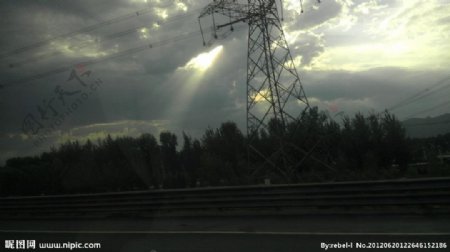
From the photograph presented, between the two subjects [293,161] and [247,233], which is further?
[293,161]

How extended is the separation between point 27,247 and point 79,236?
133cm

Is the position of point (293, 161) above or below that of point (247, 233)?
above

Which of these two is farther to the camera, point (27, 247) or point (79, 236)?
point (79, 236)

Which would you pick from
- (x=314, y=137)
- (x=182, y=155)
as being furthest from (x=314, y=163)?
(x=182, y=155)

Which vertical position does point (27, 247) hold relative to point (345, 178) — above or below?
below

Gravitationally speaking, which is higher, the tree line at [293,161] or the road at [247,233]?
the tree line at [293,161]

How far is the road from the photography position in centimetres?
839

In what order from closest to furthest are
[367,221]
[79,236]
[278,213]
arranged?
[367,221], [79,236], [278,213]

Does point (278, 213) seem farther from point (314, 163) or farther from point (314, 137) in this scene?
point (314, 137)

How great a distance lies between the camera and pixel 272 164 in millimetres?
22812

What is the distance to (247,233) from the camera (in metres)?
9.89

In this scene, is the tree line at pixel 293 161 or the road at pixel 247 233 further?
the tree line at pixel 293 161

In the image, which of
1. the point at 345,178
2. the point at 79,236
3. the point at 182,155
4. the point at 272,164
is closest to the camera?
the point at 79,236

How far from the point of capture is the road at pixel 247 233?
8.39 meters
